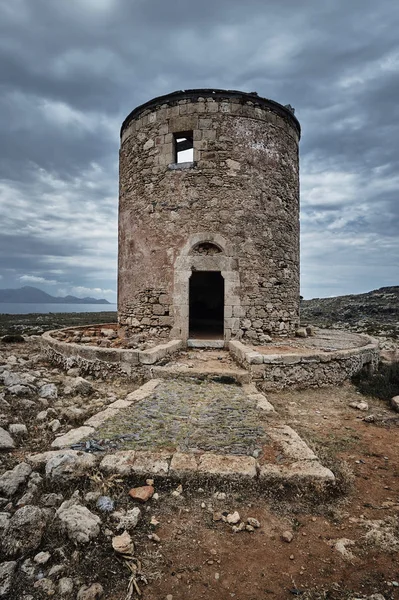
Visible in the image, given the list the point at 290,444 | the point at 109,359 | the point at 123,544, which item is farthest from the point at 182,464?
the point at 109,359

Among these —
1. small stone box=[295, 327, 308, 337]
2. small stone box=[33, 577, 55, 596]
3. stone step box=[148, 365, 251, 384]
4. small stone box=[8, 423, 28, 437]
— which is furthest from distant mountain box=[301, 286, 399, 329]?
small stone box=[33, 577, 55, 596]

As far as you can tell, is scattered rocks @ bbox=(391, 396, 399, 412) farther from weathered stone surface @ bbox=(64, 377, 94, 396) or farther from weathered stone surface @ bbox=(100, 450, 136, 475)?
→ weathered stone surface @ bbox=(64, 377, 94, 396)

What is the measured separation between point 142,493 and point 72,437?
1369 mm

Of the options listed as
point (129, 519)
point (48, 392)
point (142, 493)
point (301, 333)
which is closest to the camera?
point (129, 519)

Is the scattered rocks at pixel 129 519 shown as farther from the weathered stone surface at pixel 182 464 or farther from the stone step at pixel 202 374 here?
the stone step at pixel 202 374

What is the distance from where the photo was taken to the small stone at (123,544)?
2350 millimetres

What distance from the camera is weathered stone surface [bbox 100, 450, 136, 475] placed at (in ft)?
10.7

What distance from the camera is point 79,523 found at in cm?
251

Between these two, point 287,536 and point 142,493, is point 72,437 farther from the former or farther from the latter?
point 287,536

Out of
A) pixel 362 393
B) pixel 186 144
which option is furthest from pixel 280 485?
pixel 186 144

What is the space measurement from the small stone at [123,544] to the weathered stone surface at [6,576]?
63 cm

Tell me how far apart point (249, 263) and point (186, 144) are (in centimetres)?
525

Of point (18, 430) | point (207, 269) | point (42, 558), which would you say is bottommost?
point (42, 558)

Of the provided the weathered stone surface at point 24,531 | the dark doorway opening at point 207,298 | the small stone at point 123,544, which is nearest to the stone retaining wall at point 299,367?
the small stone at point 123,544
